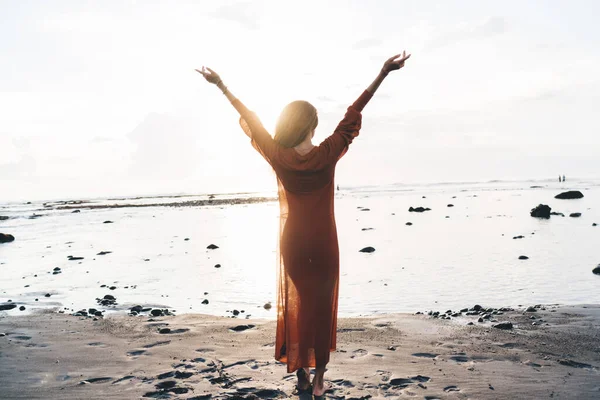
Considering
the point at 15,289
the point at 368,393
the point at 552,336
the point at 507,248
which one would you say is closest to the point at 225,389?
the point at 368,393

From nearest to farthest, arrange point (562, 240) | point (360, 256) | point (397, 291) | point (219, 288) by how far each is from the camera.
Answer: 1. point (397, 291)
2. point (219, 288)
3. point (360, 256)
4. point (562, 240)

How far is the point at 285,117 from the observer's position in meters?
4.46

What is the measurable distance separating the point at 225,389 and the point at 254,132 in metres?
2.62

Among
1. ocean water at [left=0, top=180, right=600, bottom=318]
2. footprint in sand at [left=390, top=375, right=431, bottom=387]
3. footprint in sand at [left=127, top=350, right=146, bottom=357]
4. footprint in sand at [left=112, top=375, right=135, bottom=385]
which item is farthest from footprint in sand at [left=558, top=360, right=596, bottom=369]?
footprint in sand at [left=127, top=350, right=146, bottom=357]

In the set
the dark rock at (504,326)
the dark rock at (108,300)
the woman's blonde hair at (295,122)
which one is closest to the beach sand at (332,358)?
the dark rock at (504,326)

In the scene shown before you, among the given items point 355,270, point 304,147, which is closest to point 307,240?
point 304,147

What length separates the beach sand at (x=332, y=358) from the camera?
190 inches

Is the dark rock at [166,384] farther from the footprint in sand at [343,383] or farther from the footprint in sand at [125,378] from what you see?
the footprint in sand at [343,383]

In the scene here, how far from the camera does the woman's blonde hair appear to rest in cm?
441

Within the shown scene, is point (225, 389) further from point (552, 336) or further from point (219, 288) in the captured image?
point (219, 288)

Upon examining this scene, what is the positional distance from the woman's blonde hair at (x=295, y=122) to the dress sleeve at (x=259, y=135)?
0.11m

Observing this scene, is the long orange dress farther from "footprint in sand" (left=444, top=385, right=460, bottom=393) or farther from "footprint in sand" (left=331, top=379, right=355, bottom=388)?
"footprint in sand" (left=444, top=385, right=460, bottom=393)

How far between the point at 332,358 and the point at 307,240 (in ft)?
6.46

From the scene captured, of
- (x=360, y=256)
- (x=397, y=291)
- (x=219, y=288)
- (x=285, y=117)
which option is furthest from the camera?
(x=360, y=256)
